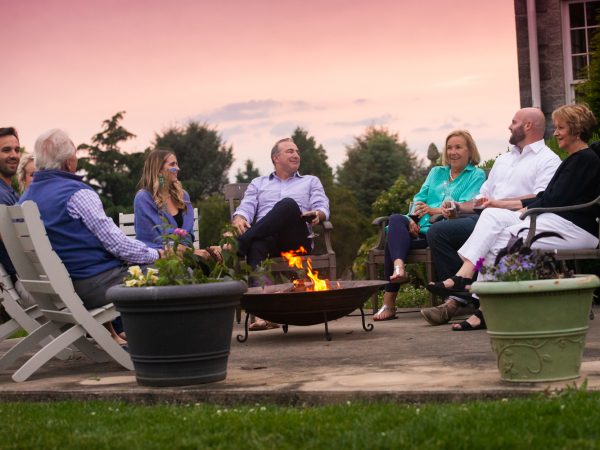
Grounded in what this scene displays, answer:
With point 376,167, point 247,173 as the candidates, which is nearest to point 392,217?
point 376,167

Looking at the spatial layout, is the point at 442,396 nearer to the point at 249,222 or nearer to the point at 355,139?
the point at 249,222

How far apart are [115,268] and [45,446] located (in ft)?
7.11

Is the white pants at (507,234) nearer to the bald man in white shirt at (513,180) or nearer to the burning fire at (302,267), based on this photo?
the bald man in white shirt at (513,180)

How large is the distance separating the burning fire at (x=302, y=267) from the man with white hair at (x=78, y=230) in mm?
1409

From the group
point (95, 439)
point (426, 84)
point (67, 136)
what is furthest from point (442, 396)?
point (426, 84)

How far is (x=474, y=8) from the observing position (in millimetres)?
18000

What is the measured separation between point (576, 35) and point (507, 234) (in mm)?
8990

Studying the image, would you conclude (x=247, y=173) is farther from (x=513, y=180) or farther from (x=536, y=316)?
(x=536, y=316)

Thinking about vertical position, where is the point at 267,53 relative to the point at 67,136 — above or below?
above

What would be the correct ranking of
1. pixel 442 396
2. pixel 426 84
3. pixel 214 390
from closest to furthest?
1. pixel 442 396
2. pixel 214 390
3. pixel 426 84

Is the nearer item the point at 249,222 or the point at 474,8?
the point at 249,222

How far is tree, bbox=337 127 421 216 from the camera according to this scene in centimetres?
6097

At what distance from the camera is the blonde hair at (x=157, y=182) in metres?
8.23

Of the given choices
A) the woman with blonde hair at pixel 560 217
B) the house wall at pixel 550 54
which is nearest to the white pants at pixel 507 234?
the woman with blonde hair at pixel 560 217
